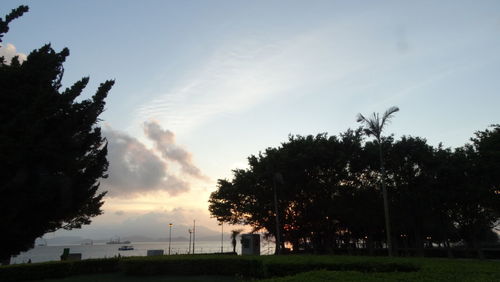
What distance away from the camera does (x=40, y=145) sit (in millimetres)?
12750

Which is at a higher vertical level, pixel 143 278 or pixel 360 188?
pixel 360 188

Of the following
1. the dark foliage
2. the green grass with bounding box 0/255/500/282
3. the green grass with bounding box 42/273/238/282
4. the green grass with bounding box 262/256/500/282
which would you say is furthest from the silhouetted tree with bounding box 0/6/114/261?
the dark foliage

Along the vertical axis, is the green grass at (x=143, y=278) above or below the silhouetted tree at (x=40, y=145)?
below

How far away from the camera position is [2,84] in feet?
42.7

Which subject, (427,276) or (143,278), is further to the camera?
(143,278)

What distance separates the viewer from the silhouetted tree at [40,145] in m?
12.5

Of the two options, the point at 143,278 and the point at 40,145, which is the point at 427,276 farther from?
the point at 143,278

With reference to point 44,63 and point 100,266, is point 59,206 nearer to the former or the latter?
point 44,63

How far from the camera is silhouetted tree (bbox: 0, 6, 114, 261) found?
1247cm

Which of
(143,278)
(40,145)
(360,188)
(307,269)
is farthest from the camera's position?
(360,188)

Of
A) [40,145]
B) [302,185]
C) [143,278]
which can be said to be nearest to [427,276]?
[40,145]

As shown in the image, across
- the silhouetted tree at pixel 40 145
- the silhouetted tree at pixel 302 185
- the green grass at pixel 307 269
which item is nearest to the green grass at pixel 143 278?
the green grass at pixel 307 269

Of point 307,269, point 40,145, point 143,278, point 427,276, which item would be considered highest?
point 40,145

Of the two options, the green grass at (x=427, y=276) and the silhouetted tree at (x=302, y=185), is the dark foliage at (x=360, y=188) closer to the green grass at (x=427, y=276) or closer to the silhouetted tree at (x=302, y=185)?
the silhouetted tree at (x=302, y=185)
